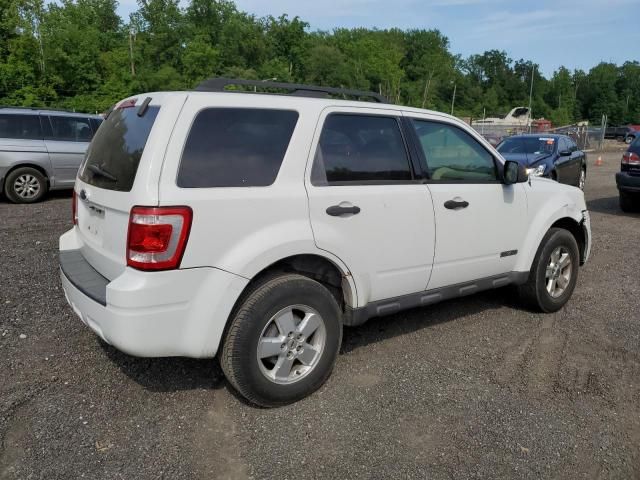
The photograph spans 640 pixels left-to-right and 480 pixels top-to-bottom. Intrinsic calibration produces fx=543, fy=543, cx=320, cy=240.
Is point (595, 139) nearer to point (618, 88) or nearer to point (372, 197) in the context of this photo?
point (372, 197)

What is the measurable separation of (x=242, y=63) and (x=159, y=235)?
71.5m

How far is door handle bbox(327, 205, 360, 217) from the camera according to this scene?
3.32 m

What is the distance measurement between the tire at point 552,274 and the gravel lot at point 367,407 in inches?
6.0

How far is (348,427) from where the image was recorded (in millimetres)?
3123

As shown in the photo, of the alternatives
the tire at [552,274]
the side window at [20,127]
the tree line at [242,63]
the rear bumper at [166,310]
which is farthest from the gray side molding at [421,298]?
the tree line at [242,63]

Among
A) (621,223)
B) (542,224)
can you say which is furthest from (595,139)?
(542,224)

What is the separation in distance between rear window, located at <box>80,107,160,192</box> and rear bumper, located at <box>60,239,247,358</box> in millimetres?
549

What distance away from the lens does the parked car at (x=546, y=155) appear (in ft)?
37.6

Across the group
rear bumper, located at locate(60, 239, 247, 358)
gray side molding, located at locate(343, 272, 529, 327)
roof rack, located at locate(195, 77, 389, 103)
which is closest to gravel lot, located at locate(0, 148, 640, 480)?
gray side molding, located at locate(343, 272, 529, 327)

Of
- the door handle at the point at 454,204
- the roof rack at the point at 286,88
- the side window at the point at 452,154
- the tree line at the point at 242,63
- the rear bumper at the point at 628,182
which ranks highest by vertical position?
the tree line at the point at 242,63

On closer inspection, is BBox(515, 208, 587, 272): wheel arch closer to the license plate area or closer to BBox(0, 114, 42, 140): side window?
the license plate area

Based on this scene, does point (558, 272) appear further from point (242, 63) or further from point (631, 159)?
point (242, 63)

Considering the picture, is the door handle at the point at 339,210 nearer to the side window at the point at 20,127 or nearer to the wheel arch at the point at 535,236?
the wheel arch at the point at 535,236

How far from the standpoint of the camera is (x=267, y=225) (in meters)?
3.07
